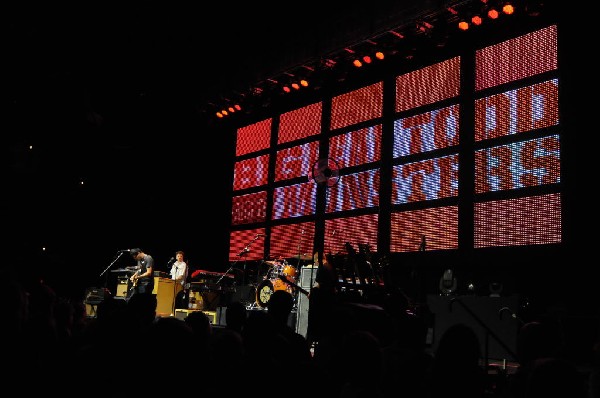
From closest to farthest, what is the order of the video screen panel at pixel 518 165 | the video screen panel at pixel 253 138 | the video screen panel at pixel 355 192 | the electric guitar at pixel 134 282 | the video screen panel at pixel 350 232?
the video screen panel at pixel 518 165, the video screen panel at pixel 350 232, the video screen panel at pixel 355 192, the electric guitar at pixel 134 282, the video screen panel at pixel 253 138

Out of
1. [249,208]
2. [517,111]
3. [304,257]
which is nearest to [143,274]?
[249,208]

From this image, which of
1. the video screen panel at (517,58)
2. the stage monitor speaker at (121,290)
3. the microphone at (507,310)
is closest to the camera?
the microphone at (507,310)

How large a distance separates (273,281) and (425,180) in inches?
163

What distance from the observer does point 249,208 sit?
1559cm

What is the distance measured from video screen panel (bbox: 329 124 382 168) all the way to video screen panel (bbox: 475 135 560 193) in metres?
2.44

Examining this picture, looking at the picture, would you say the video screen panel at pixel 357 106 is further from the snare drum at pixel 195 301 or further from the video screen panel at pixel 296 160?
the snare drum at pixel 195 301

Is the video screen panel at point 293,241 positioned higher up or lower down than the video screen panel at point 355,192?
lower down

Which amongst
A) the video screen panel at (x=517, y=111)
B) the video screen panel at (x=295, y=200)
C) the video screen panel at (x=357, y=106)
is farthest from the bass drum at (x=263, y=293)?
the video screen panel at (x=517, y=111)

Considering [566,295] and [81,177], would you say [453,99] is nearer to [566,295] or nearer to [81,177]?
[566,295]

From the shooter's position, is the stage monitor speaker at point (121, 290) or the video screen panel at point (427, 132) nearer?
the video screen panel at point (427, 132)

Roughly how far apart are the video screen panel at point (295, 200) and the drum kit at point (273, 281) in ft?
4.11

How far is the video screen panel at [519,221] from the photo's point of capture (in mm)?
9898

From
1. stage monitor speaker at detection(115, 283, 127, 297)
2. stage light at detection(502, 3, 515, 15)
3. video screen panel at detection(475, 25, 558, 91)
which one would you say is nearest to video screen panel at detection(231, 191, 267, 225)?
stage monitor speaker at detection(115, 283, 127, 297)

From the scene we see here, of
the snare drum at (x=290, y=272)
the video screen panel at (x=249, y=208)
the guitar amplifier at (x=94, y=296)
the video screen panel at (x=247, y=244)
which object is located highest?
the video screen panel at (x=249, y=208)
